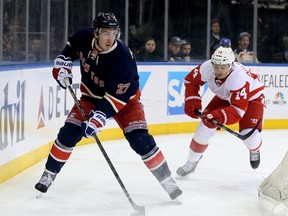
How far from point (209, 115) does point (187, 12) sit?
170 inches

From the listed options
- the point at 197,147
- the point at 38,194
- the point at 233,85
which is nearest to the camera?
the point at 38,194

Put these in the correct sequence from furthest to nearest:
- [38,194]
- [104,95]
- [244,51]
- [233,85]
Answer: [244,51] < [233,85] < [38,194] < [104,95]

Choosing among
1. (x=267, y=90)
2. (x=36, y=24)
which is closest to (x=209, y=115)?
(x=36, y=24)

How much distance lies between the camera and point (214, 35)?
365 inches

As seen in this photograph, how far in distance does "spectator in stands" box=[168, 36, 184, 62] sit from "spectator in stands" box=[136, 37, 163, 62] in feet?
0.49

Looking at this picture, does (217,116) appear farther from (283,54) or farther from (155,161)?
(283,54)

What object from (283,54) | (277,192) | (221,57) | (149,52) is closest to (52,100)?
(221,57)

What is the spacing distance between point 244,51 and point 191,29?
65cm

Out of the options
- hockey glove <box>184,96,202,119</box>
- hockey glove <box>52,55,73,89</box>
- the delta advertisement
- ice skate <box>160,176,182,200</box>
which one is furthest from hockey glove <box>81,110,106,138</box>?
hockey glove <box>184,96,202,119</box>

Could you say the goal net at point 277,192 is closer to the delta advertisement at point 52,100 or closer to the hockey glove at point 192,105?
the hockey glove at point 192,105

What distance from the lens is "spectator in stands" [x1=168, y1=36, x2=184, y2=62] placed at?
8.84 metres

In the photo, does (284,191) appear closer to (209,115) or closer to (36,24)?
(209,115)

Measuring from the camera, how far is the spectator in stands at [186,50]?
892 centimetres

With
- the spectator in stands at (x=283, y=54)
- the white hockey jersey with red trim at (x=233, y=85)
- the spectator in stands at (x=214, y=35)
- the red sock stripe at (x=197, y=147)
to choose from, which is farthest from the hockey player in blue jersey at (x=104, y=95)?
the spectator in stands at (x=283, y=54)
